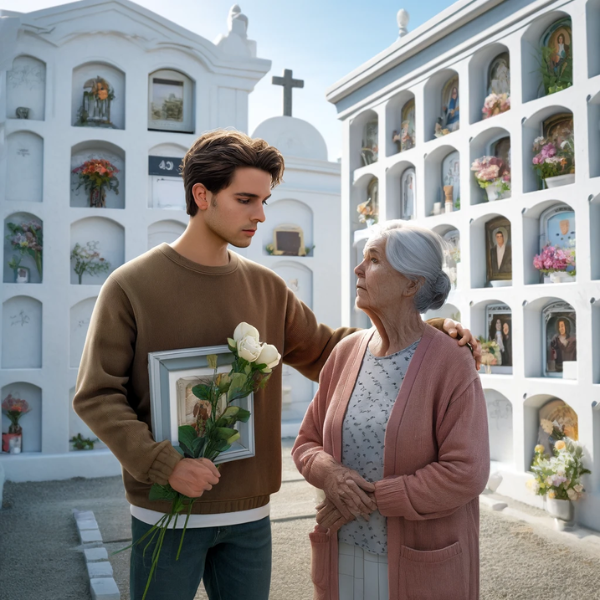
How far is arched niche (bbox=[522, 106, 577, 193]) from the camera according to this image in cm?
444

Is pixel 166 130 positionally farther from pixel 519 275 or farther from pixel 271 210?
pixel 519 275

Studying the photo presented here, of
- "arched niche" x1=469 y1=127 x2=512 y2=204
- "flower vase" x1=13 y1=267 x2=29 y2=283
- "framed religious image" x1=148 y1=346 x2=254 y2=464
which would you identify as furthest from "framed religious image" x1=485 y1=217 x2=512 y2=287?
"flower vase" x1=13 y1=267 x2=29 y2=283

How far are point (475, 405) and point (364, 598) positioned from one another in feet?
1.73

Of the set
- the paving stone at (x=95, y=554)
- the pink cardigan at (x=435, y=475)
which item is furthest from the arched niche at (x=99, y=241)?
the pink cardigan at (x=435, y=475)

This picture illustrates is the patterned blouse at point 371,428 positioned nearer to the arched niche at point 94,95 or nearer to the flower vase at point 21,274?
the flower vase at point 21,274

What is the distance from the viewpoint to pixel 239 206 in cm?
157

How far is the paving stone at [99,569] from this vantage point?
128 inches

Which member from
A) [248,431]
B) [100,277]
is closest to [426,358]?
[248,431]

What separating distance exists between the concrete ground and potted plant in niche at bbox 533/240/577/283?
5.19 feet

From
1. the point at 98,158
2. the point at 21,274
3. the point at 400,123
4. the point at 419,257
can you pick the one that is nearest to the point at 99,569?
the point at 419,257

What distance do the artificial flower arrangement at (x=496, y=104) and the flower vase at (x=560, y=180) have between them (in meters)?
0.77

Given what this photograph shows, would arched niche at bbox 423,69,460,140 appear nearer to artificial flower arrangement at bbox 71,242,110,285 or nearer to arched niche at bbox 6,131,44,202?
artificial flower arrangement at bbox 71,242,110,285

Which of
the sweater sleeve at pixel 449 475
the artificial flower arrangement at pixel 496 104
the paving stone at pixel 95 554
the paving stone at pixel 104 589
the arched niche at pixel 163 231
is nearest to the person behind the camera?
the sweater sleeve at pixel 449 475

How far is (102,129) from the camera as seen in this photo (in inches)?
245
